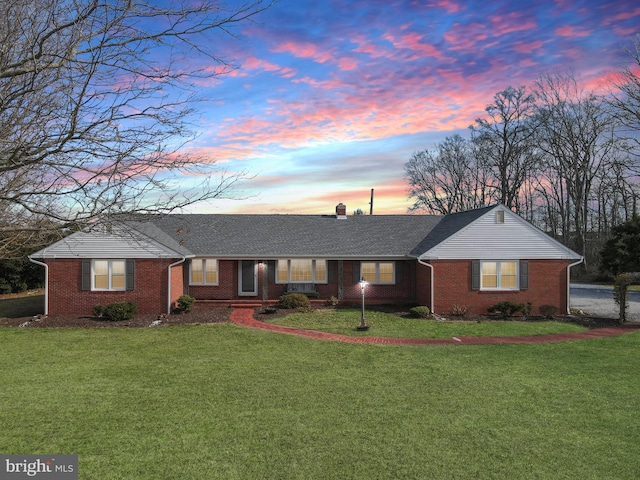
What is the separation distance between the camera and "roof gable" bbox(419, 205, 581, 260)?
68.9ft

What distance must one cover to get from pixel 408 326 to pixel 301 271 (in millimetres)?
7550

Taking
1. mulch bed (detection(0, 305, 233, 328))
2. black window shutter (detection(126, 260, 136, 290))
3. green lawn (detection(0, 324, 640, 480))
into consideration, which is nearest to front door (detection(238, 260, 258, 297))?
mulch bed (detection(0, 305, 233, 328))

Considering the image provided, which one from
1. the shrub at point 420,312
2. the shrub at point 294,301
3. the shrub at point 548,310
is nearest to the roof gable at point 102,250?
the shrub at point 294,301

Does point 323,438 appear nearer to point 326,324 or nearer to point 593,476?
point 593,476

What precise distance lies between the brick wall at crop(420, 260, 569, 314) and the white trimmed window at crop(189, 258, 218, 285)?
11093 millimetres

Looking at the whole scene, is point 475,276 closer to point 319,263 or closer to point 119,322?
point 319,263

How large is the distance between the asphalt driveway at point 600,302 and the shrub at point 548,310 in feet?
8.82

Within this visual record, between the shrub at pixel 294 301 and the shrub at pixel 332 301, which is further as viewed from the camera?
the shrub at pixel 332 301

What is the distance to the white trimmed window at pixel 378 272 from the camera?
2355 cm

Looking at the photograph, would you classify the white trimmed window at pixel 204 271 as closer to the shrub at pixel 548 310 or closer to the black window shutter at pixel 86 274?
the black window shutter at pixel 86 274

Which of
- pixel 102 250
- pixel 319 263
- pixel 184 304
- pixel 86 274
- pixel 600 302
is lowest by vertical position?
pixel 600 302

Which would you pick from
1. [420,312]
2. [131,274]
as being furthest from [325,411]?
[131,274]

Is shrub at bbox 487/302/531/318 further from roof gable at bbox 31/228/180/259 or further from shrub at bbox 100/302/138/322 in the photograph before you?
shrub at bbox 100/302/138/322

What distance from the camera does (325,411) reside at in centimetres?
→ 825
